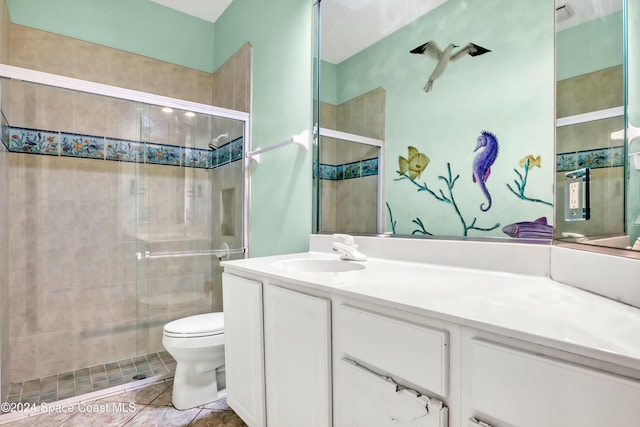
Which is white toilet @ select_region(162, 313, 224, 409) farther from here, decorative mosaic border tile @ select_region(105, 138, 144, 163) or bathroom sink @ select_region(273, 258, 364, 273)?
decorative mosaic border tile @ select_region(105, 138, 144, 163)

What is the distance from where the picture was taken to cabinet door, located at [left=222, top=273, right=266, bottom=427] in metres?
1.23

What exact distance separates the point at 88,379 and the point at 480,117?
2.60 metres

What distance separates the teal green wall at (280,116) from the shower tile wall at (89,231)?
178 millimetres

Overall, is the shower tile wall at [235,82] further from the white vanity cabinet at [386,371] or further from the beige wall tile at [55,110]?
the white vanity cabinet at [386,371]

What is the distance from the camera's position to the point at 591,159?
0.87 metres

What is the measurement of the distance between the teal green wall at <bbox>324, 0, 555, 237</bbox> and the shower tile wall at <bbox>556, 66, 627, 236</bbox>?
0.14ft

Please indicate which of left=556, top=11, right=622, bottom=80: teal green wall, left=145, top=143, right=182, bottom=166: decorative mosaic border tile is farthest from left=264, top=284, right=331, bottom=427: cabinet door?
left=145, top=143, right=182, bottom=166: decorative mosaic border tile

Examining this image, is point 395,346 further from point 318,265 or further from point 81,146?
point 81,146

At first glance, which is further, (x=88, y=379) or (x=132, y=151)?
(x=132, y=151)

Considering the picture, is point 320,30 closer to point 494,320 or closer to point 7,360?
point 494,320

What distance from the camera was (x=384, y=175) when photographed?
1500 mm

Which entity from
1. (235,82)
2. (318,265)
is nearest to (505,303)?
(318,265)

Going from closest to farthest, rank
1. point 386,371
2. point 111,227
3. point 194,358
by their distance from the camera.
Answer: point 386,371 < point 194,358 < point 111,227

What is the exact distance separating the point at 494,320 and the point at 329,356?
1.64ft
